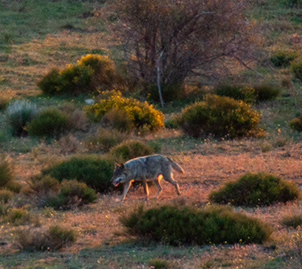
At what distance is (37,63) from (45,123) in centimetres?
1109

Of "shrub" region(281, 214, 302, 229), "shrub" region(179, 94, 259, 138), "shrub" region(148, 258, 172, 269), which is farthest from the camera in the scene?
"shrub" region(179, 94, 259, 138)

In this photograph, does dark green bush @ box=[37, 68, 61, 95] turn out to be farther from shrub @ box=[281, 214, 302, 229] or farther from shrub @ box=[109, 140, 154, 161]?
shrub @ box=[281, 214, 302, 229]

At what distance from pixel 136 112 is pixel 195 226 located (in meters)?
8.98

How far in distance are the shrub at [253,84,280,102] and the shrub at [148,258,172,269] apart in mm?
14470

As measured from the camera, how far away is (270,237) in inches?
235

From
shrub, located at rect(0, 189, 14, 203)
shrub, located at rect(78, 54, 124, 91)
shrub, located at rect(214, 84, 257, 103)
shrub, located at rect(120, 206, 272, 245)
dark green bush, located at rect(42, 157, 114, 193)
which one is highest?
shrub, located at rect(120, 206, 272, 245)

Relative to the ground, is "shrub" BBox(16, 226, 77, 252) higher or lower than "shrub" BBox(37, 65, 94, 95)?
higher

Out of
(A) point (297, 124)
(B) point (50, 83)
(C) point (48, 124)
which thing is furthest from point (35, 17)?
(A) point (297, 124)

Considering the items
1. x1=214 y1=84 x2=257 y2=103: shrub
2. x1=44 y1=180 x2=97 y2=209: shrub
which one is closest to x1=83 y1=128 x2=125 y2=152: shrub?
x1=44 y1=180 x2=97 y2=209: shrub

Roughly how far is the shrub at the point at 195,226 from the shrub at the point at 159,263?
913 millimetres

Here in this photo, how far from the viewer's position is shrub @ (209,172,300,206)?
7828 mm

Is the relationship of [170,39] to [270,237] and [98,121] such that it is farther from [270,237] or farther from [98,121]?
[270,237]

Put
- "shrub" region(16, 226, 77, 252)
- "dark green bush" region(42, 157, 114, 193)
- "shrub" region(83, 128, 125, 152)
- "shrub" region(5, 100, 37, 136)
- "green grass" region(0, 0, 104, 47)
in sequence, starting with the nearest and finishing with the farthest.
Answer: "shrub" region(16, 226, 77, 252) → "dark green bush" region(42, 157, 114, 193) → "shrub" region(83, 128, 125, 152) → "shrub" region(5, 100, 37, 136) → "green grass" region(0, 0, 104, 47)

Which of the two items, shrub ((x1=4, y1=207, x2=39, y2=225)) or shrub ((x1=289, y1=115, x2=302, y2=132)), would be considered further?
shrub ((x1=289, y1=115, x2=302, y2=132))
